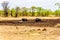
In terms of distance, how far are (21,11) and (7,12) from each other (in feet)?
33.6

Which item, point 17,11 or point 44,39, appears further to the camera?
point 17,11

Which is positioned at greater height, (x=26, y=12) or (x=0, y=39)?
(x=0, y=39)

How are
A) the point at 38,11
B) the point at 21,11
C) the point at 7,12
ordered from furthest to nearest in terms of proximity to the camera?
the point at 38,11 → the point at 21,11 → the point at 7,12

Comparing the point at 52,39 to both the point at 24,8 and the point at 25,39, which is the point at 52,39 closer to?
the point at 25,39

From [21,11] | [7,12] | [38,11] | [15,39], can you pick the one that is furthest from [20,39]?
[38,11]

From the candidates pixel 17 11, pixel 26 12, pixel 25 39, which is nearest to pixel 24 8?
pixel 26 12

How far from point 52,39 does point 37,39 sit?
1.01 meters

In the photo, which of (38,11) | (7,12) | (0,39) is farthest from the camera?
(38,11)

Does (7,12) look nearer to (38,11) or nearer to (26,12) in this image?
(26,12)

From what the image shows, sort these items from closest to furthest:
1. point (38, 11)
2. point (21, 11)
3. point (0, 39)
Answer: point (0, 39)
point (21, 11)
point (38, 11)

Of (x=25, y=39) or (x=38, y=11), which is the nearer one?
(x=25, y=39)

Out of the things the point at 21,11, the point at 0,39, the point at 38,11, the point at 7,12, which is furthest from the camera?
the point at 38,11

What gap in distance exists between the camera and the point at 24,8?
86625 millimetres

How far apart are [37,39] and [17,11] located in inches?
2532
